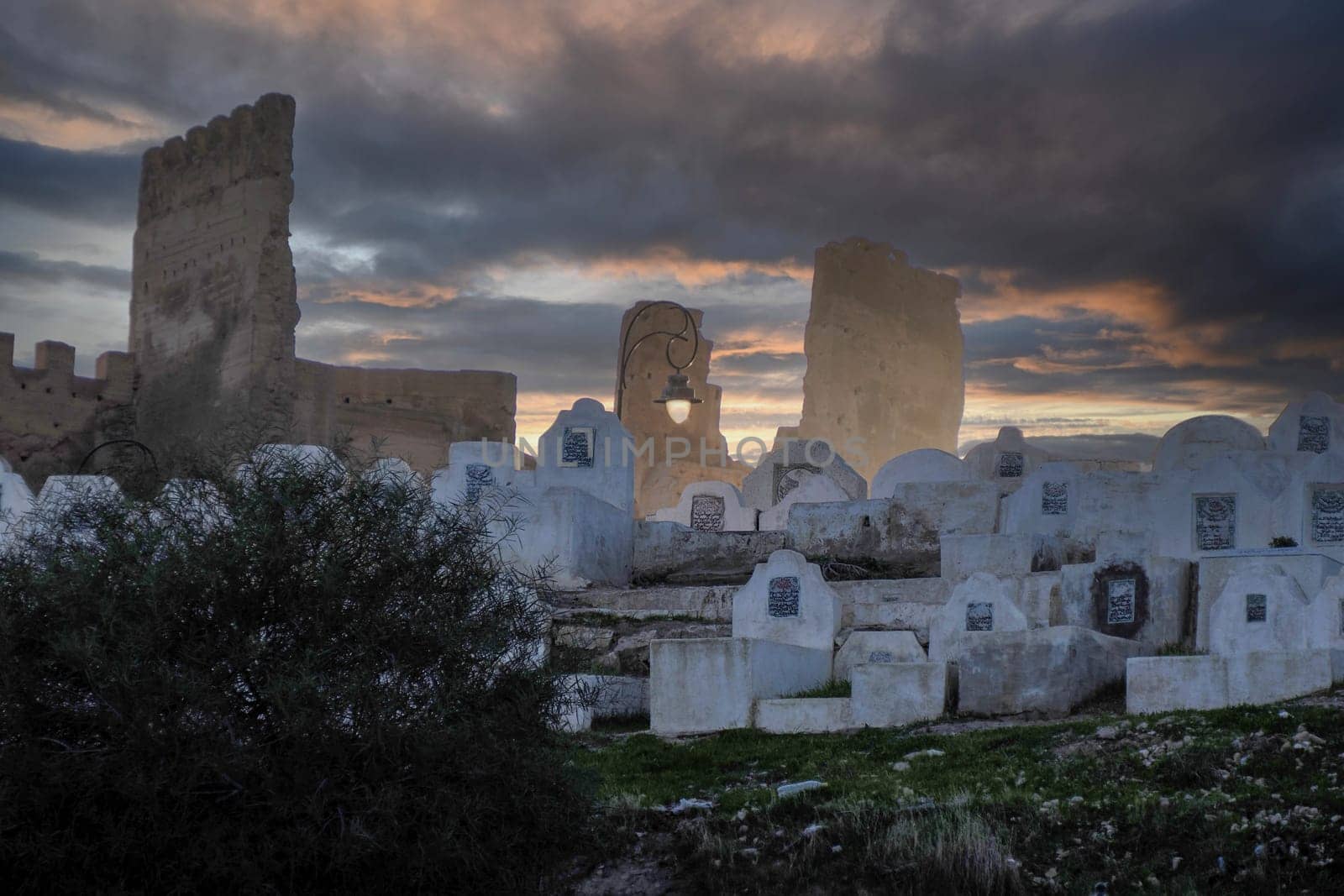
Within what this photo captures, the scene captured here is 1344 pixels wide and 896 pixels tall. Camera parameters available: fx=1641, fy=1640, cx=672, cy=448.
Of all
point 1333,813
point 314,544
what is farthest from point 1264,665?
point 314,544

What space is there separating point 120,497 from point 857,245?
1623 inches

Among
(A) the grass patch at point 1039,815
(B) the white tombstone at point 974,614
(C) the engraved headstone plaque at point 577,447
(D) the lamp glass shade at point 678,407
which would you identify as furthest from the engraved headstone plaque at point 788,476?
(A) the grass patch at point 1039,815

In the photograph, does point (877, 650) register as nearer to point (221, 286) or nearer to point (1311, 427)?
point (1311, 427)

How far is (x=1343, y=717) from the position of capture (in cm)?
1272

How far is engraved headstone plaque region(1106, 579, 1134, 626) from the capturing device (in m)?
18.3

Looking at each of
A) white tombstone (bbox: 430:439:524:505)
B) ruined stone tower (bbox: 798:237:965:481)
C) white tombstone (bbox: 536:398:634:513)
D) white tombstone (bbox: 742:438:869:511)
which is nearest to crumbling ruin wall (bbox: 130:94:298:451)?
white tombstone (bbox: 430:439:524:505)

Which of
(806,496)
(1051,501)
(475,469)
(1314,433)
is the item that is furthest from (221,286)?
(1314,433)

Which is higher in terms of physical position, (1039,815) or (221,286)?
(221,286)

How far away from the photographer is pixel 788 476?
2973 centimetres

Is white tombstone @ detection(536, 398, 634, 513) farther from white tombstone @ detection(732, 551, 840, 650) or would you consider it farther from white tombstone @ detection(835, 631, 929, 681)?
white tombstone @ detection(835, 631, 929, 681)

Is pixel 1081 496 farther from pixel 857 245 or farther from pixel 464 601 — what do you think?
pixel 857 245

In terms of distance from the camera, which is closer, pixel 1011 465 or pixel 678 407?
pixel 678 407

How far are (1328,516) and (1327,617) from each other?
3.77m

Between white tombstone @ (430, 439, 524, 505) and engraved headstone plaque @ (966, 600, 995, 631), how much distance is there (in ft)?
26.8
